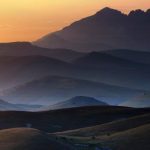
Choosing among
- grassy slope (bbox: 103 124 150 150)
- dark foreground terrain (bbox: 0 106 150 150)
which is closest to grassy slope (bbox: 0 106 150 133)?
dark foreground terrain (bbox: 0 106 150 150)

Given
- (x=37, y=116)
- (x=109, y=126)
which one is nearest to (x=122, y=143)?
(x=109, y=126)

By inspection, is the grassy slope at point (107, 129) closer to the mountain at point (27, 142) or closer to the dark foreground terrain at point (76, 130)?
the dark foreground terrain at point (76, 130)

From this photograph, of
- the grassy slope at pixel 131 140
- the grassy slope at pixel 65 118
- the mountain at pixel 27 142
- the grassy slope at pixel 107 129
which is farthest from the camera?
the grassy slope at pixel 65 118

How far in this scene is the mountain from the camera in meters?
64.9

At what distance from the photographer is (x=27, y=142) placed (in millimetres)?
67062

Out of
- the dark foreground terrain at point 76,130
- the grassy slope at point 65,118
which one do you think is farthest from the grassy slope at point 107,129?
the grassy slope at point 65,118

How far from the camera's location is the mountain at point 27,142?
64.9 meters

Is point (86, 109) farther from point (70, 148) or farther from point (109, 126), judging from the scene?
point (70, 148)

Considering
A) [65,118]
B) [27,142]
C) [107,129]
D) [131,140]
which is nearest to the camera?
[27,142]

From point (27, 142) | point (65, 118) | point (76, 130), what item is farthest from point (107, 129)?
point (65, 118)

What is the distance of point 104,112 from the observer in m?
156

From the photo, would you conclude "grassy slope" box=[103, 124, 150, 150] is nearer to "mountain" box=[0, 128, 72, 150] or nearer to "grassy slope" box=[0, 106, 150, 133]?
"mountain" box=[0, 128, 72, 150]

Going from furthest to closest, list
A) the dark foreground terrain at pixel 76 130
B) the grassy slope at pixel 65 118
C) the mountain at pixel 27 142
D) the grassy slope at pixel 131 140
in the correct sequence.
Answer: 1. the grassy slope at pixel 65 118
2. the grassy slope at pixel 131 140
3. the dark foreground terrain at pixel 76 130
4. the mountain at pixel 27 142

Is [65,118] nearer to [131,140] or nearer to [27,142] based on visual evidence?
[131,140]
